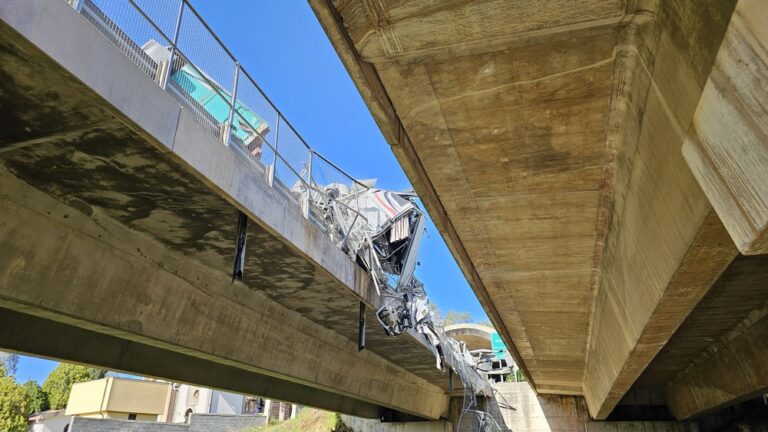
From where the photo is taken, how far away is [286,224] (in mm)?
6684

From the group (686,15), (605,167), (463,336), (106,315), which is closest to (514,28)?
(686,15)

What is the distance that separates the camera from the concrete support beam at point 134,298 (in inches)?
203

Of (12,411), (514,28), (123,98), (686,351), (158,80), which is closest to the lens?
(514,28)

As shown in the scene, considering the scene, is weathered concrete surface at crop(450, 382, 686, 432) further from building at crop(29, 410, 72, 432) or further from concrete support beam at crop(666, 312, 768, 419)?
building at crop(29, 410, 72, 432)

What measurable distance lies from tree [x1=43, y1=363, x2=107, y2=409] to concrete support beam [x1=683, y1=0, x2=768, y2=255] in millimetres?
58365

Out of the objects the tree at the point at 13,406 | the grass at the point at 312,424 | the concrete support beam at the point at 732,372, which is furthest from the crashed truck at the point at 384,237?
the tree at the point at 13,406

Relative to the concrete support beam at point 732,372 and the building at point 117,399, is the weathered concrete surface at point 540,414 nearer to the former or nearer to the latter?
the concrete support beam at point 732,372

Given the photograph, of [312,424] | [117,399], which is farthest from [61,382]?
[312,424]

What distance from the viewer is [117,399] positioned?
37000 mm

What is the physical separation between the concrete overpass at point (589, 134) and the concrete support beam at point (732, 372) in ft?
7.78

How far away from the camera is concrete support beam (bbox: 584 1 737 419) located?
3107 mm

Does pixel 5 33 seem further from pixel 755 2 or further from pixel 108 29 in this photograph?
pixel 755 2

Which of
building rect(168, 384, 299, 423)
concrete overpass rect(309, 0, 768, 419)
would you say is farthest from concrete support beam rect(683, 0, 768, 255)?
building rect(168, 384, 299, 423)

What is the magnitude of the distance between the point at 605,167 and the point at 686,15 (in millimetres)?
2477
